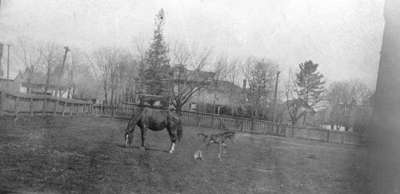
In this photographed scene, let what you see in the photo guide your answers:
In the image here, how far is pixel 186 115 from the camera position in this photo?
2.01 metres

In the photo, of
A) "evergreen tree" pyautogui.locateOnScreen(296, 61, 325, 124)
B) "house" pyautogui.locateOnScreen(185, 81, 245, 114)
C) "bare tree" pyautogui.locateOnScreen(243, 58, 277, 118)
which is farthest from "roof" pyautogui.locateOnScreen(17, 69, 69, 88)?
"evergreen tree" pyautogui.locateOnScreen(296, 61, 325, 124)

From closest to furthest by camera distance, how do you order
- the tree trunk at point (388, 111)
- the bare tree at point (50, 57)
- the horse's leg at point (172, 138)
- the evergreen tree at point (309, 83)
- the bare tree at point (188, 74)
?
the tree trunk at point (388, 111) → the evergreen tree at point (309, 83) → the bare tree at point (188, 74) → the horse's leg at point (172, 138) → the bare tree at point (50, 57)

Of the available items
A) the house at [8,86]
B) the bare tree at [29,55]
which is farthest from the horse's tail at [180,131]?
the house at [8,86]

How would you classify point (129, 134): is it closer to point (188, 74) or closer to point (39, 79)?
point (188, 74)

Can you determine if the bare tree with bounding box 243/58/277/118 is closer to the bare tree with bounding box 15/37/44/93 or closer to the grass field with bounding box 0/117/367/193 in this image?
the grass field with bounding box 0/117/367/193

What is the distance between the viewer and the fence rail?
1.89m

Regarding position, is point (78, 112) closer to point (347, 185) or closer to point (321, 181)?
point (321, 181)

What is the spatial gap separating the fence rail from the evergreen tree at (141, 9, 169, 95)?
0.20 meters

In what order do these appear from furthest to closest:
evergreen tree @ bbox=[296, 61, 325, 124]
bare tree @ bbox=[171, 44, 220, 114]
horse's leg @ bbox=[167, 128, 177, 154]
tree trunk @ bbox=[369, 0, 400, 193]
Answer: horse's leg @ bbox=[167, 128, 177, 154], bare tree @ bbox=[171, 44, 220, 114], evergreen tree @ bbox=[296, 61, 325, 124], tree trunk @ bbox=[369, 0, 400, 193]

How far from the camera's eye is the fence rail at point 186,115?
6.20 ft

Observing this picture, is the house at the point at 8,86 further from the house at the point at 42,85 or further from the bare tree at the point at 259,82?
the bare tree at the point at 259,82

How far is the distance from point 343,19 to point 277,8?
41 centimetres

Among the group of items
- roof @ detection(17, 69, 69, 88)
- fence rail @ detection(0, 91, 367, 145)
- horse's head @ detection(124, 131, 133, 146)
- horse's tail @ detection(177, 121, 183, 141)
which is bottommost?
horse's head @ detection(124, 131, 133, 146)

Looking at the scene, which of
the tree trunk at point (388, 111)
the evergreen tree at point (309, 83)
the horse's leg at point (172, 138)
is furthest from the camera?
the horse's leg at point (172, 138)
